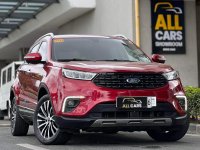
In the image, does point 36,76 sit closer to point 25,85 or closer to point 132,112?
point 25,85

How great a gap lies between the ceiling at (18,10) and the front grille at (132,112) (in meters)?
16.5

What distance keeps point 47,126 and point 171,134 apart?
1.93 meters

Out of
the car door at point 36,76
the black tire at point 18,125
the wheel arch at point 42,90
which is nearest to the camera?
the wheel arch at point 42,90

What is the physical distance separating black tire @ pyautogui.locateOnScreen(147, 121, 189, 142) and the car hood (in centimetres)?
89

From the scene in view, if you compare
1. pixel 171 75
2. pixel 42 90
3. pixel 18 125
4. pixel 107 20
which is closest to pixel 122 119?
pixel 171 75

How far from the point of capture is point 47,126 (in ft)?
25.5

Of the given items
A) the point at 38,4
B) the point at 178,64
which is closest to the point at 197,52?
the point at 178,64

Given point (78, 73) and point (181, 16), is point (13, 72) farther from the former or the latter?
point (78, 73)

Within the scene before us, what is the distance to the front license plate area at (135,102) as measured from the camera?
7.22 metres

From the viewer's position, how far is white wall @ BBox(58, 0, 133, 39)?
1877cm

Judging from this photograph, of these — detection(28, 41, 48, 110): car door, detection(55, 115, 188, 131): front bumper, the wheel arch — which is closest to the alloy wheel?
the wheel arch

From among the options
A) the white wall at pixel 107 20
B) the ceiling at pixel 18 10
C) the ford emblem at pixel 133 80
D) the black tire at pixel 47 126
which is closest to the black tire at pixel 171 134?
the ford emblem at pixel 133 80

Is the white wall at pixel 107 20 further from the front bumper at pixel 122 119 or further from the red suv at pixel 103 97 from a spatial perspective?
the front bumper at pixel 122 119

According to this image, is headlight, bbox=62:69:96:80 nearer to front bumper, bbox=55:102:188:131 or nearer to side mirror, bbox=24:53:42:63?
front bumper, bbox=55:102:188:131
